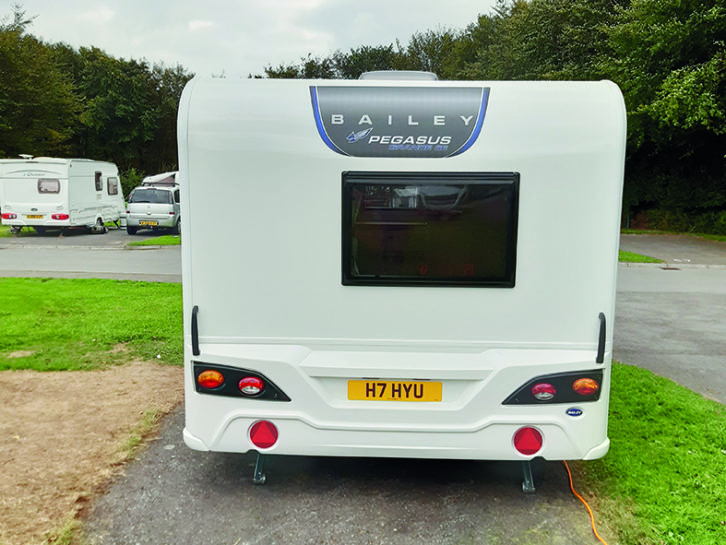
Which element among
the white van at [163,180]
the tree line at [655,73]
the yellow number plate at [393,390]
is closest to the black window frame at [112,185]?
the white van at [163,180]

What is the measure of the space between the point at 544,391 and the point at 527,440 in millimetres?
316

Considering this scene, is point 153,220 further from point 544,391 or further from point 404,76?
point 544,391

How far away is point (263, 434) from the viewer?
149 inches

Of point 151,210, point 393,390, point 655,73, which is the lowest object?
point 393,390

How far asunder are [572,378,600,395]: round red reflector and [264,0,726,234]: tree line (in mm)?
16851

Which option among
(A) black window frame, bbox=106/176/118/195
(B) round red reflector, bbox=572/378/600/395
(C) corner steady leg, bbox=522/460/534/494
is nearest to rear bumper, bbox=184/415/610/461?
(B) round red reflector, bbox=572/378/600/395

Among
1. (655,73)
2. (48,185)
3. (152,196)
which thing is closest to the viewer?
(655,73)

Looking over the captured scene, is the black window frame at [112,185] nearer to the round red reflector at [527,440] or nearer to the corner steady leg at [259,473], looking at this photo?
the corner steady leg at [259,473]

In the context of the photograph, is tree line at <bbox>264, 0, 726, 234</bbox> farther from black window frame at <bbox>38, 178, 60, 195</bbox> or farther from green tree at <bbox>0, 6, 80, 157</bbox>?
green tree at <bbox>0, 6, 80, 157</bbox>

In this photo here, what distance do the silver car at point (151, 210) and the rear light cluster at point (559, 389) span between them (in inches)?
862

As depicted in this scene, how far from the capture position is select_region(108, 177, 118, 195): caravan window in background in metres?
27.1

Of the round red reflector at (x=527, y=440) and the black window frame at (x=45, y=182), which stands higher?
the black window frame at (x=45, y=182)

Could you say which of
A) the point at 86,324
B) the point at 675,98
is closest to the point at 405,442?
the point at 86,324

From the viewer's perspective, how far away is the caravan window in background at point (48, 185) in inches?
917
